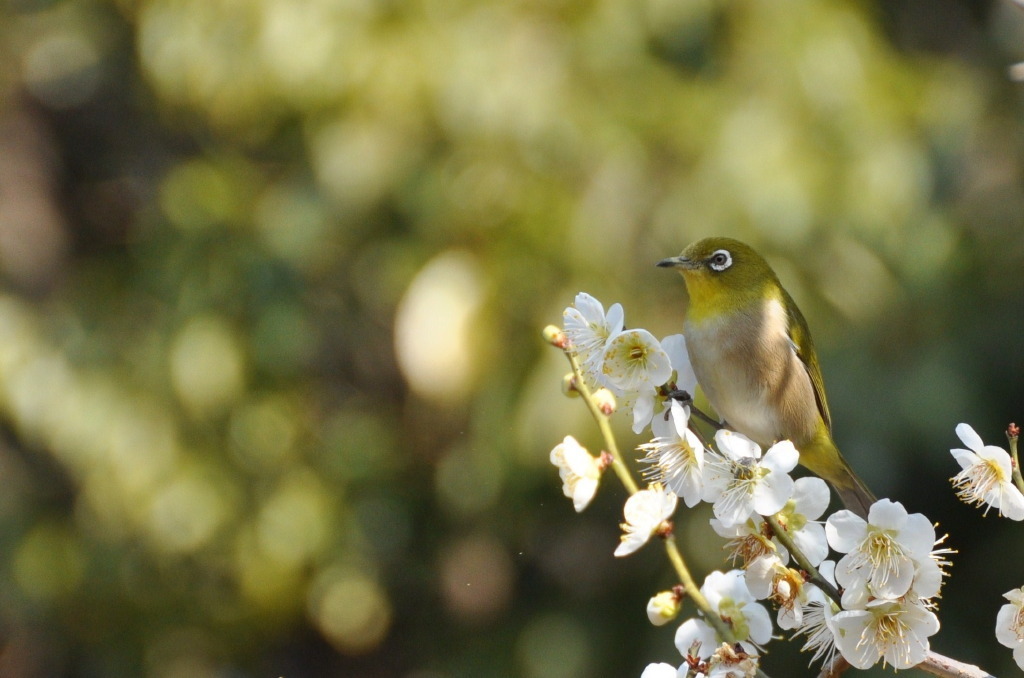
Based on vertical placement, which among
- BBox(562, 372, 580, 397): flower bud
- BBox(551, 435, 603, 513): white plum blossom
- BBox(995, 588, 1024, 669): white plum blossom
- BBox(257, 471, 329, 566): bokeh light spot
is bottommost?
BBox(257, 471, 329, 566): bokeh light spot

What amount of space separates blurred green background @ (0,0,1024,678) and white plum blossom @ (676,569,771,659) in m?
1.85

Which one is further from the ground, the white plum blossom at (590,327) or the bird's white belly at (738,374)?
the white plum blossom at (590,327)

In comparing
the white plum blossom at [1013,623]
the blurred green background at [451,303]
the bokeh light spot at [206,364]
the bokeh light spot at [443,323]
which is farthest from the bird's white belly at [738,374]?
the bokeh light spot at [206,364]

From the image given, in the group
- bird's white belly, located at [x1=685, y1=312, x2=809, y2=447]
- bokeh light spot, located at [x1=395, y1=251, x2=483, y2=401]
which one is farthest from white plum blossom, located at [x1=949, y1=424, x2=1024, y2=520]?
bokeh light spot, located at [x1=395, y1=251, x2=483, y2=401]

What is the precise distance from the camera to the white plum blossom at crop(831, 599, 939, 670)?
0.90 metres

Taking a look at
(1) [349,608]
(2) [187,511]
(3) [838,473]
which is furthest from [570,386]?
(1) [349,608]

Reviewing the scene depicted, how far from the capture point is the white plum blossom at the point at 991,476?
3.18ft

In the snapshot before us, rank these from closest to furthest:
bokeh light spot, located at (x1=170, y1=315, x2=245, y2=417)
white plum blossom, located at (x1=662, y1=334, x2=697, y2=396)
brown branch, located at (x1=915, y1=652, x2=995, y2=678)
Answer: brown branch, located at (x1=915, y1=652, x2=995, y2=678)
white plum blossom, located at (x1=662, y1=334, x2=697, y2=396)
bokeh light spot, located at (x1=170, y1=315, x2=245, y2=417)

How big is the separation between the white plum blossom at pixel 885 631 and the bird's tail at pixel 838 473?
82 centimetres

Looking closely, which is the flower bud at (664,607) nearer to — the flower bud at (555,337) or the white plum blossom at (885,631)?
the white plum blossom at (885,631)

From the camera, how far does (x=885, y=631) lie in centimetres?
92

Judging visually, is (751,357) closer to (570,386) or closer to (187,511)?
(570,386)

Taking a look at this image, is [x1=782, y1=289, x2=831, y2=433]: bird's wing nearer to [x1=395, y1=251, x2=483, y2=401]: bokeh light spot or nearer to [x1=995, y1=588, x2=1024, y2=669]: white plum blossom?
[x1=995, y1=588, x2=1024, y2=669]: white plum blossom

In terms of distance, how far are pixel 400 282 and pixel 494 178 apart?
1.52 feet
